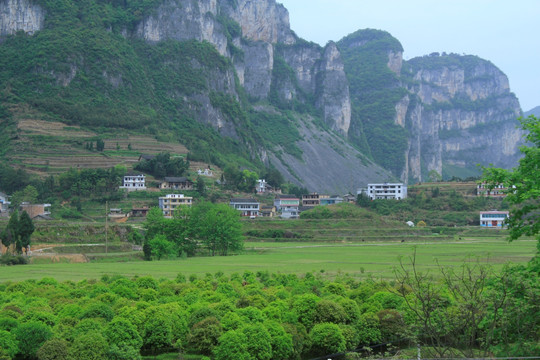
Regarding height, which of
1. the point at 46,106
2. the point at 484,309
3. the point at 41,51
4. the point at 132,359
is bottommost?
the point at 132,359

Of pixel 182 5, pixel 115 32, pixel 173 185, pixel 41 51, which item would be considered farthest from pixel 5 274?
pixel 182 5

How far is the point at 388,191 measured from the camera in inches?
5423

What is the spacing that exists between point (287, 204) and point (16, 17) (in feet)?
298

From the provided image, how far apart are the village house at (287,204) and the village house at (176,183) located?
1813 cm

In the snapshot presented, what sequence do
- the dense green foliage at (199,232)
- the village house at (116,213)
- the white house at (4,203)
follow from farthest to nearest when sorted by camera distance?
the village house at (116,213)
the white house at (4,203)
the dense green foliage at (199,232)

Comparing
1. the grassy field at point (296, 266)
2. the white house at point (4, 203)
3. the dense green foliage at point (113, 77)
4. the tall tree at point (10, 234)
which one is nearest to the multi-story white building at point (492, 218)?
the grassy field at point (296, 266)

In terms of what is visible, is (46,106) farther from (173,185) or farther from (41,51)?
(173,185)

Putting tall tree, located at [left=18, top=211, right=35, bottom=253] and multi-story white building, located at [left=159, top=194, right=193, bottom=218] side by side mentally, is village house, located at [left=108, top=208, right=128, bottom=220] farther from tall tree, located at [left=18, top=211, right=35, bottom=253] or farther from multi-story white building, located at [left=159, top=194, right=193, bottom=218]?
tall tree, located at [left=18, top=211, right=35, bottom=253]

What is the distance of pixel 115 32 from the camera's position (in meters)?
188

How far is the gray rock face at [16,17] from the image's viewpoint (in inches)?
6580

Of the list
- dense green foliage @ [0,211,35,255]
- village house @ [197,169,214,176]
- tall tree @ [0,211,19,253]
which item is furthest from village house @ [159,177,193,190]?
tall tree @ [0,211,19,253]

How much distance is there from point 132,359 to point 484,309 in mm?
Result: 12495

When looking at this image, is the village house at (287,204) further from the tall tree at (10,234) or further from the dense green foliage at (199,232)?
the tall tree at (10,234)

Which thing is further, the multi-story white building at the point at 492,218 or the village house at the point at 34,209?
the multi-story white building at the point at 492,218
